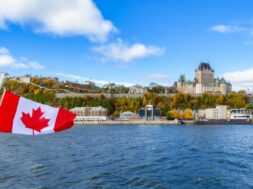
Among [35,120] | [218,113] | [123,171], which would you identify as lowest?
[123,171]

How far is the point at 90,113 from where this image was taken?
132500 mm

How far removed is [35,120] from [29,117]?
134 mm

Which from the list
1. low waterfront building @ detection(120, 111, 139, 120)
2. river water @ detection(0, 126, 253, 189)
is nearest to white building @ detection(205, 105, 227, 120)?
low waterfront building @ detection(120, 111, 139, 120)

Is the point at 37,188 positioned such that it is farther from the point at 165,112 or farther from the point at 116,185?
the point at 165,112

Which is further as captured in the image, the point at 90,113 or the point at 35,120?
the point at 90,113

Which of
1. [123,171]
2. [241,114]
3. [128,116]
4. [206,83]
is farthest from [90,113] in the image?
[123,171]

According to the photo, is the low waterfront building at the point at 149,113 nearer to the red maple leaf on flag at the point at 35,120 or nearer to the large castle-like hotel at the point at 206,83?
the large castle-like hotel at the point at 206,83

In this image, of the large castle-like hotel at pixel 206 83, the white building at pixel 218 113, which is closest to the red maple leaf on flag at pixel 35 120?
the white building at pixel 218 113

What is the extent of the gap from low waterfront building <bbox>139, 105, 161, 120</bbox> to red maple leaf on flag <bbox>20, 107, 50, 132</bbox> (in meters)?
121

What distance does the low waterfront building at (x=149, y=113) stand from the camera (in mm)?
130000

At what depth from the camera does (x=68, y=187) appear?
50.0 ft

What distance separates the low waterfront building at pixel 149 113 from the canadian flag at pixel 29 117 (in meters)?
121

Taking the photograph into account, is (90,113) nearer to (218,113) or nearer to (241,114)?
(218,113)

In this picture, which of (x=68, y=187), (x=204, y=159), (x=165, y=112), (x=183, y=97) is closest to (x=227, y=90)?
(x=183, y=97)
